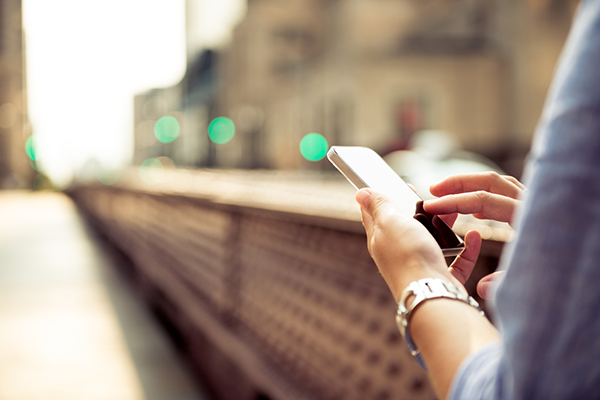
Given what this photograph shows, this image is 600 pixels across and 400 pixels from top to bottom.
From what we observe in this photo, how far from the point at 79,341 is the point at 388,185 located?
5428mm

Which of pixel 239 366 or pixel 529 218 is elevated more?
pixel 529 218

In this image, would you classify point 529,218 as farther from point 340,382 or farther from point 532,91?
point 532,91

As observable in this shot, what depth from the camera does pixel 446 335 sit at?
80cm

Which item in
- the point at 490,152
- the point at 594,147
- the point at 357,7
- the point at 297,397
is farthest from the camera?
the point at 357,7

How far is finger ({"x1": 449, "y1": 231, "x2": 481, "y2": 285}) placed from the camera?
1.09m

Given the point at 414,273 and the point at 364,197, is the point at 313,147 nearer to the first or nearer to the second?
the point at 364,197

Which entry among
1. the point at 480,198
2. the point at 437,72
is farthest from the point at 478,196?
the point at 437,72

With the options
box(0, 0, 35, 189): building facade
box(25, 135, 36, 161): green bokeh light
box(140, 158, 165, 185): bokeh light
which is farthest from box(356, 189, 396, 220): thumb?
box(0, 0, 35, 189): building facade

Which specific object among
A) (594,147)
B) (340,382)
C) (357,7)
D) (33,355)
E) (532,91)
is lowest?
(33,355)

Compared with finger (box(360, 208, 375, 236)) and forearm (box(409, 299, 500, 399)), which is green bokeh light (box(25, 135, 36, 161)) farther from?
forearm (box(409, 299, 500, 399))

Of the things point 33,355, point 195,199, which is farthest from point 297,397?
point 33,355

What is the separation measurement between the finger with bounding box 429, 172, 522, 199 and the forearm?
1.17 feet

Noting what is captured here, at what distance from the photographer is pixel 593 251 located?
1.96ft

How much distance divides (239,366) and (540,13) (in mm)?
27364
